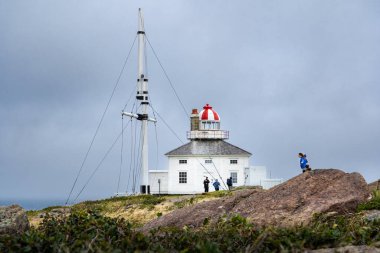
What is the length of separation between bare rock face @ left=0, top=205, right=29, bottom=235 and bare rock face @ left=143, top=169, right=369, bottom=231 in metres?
2.80

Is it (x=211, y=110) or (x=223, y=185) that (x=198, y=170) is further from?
(x=211, y=110)

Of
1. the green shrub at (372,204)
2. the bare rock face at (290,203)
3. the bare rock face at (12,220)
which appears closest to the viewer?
the bare rock face at (12,220)

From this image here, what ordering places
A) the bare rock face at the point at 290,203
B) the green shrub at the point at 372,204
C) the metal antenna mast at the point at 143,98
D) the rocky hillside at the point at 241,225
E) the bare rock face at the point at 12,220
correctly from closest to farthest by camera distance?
the rocky hillside at the point at 241,225, the bare rock face at the point at 12,220, the bare rock face at the point at 290,203, the green shrub at the point at 372,204, the metal antenna mast at the point at 143,98

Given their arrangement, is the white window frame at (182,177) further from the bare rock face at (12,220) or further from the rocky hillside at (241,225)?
the bare rock face at (12,220)

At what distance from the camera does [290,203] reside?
13.0 m

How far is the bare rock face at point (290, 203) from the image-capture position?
1217 centimetres

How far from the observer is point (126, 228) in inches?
301

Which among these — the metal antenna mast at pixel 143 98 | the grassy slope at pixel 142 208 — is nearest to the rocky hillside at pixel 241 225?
the grassy slope at pixel 142 208

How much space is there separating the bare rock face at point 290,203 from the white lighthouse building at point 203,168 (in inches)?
1494

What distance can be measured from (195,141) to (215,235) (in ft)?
155

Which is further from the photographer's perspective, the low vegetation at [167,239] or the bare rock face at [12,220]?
the bare rock face at [12,220]

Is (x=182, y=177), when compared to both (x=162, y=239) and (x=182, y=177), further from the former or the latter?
(x=162, y=239)

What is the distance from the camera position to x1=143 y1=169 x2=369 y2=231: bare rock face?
39.9 feet

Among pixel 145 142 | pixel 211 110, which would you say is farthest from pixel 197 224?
pixel 211 110
